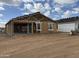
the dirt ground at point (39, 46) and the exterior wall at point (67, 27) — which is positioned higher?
the exterior wall at point (67, 27)

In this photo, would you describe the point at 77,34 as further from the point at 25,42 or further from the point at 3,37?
the point at 3,37

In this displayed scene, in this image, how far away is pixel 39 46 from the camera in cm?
813

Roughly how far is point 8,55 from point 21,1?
2.20 m

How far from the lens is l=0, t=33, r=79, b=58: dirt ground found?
22.2 ft

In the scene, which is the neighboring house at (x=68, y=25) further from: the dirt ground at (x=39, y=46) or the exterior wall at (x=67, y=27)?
the dirt ground at (x=39, y=46)

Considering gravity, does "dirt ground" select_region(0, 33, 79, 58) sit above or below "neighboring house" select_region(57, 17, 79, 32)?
below

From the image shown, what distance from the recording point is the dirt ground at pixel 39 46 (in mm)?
6758

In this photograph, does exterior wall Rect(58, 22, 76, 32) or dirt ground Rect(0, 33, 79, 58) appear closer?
dirt ground Rect(0, 33, 79, 58)

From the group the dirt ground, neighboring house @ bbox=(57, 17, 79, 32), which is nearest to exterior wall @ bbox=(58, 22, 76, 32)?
neighboring house @ bbox=(57, 17, 79, 32)

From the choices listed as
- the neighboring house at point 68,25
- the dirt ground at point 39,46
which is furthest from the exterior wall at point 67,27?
the dirt ground at point 39,46

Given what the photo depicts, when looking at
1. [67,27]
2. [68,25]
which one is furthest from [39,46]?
[68,25]

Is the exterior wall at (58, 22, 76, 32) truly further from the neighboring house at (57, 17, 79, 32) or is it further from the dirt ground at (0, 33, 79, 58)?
the dirt ground at (0, 33, 79, 58)

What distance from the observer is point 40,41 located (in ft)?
30.0

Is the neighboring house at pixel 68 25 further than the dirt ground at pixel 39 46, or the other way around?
the neighboring house at pixel 68 25
